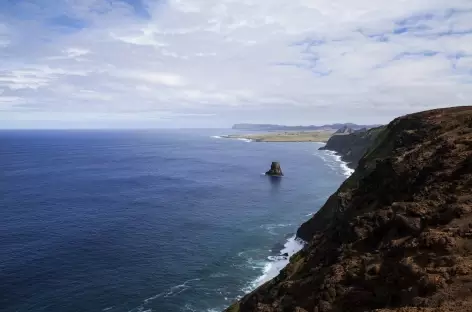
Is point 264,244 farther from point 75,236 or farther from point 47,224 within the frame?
point 47,224

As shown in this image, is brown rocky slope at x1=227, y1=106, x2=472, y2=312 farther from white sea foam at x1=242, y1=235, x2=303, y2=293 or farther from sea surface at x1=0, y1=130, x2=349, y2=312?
sea surface at x1=0, y1=130, x2=349, y2=312

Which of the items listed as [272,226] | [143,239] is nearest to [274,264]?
[272,226]

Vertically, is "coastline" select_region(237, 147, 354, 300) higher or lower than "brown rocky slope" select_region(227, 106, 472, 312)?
lower

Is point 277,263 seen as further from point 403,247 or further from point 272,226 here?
point 403,247

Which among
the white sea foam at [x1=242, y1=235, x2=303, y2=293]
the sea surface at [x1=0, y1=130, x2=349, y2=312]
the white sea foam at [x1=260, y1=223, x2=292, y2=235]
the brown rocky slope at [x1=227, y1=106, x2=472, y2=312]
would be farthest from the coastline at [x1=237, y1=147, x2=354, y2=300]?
the brown rocky slope at [x1=227, y1=106, x2=472, y2=312]

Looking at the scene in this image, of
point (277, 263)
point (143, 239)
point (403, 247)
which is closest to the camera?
point (403, 247)

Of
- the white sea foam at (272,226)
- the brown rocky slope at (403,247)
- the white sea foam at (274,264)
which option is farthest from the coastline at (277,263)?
the brown rocky slope at (403,247)

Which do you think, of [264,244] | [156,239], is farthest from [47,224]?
[264,244]
